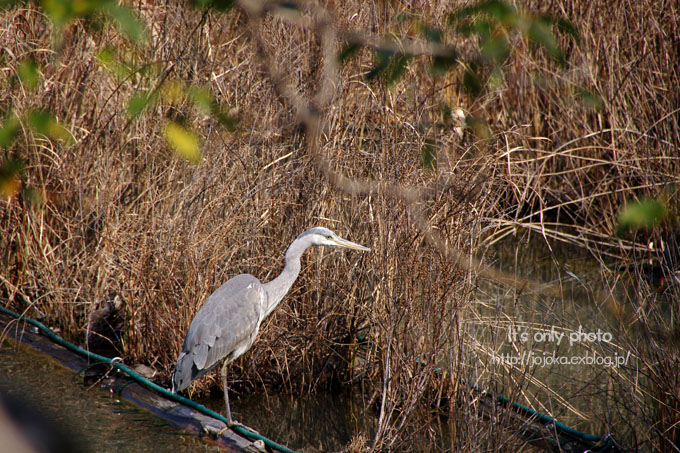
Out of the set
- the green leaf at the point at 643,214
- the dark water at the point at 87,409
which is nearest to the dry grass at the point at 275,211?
the dark water at the point at 87,409

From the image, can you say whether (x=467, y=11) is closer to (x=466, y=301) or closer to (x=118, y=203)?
(x=466, y=301)

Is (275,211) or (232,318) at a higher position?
(275,211)

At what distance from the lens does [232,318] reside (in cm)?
446

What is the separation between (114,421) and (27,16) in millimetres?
3297

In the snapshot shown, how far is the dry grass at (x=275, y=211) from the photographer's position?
4223 mm

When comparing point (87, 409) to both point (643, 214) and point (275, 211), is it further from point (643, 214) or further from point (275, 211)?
point (643, 214)

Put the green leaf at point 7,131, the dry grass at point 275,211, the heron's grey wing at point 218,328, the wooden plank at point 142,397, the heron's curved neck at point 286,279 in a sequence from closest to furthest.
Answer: the green leaf at point 7,131
the dry grass at point 275,211
the wooden plank at point 142,397
the heron's grey wing at point 218,328
the heron's curved neck at point 286,279

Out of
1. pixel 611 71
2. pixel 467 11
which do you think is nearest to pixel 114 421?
pixel 467 11

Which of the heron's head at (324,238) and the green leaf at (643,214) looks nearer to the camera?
the green leaf at (643,214)

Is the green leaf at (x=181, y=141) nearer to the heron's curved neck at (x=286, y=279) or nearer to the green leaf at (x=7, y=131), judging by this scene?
the green leaf at (x=7, y=131)

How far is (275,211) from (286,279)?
0.69 m

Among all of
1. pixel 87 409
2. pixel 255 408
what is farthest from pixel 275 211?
pixel 87 409

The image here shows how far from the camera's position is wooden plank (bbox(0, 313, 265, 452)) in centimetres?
435

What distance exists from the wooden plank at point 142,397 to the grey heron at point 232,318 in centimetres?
13
